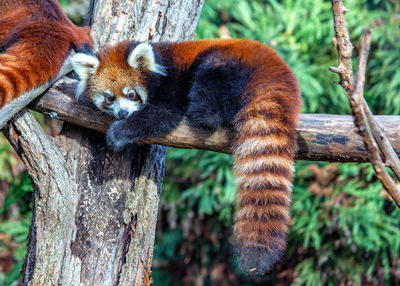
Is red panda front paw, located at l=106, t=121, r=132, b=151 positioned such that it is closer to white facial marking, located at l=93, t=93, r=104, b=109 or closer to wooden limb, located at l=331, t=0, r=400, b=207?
white facial marking, located at l=93, t=93, r=104, b=109

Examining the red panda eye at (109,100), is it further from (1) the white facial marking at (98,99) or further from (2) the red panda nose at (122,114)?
(2) the red panda nose at (122,114)

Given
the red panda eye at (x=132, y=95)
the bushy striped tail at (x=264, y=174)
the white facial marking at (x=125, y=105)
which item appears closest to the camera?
the bushy striped tail at (x=264, y=174)

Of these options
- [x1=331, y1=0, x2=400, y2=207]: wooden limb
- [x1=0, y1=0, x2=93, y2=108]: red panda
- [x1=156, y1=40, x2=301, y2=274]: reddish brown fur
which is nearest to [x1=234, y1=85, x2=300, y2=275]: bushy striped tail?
[x1=156, y1=40, x2=301, y2=274]: reddish brown fur

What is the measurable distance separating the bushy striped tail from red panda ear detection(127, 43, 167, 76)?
618 millimetres

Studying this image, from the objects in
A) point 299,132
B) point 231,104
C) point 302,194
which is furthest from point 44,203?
point 302,194

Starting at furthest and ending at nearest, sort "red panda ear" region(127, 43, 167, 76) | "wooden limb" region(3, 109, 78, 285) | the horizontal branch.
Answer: "red panda ear" region(127, 43, 167, 76)
"wooden limb" region(3, 109, 78, 285)
the horizontal branch

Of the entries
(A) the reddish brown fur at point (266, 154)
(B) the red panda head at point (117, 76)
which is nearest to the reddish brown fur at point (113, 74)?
(B) the red panda head at point (117, 76)

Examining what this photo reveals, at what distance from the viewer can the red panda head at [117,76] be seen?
235 centimetres

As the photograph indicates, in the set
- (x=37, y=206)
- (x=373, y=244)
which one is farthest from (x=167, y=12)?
(x=373, y=244)

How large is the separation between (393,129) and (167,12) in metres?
1.35

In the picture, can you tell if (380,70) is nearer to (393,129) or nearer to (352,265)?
(352,265)

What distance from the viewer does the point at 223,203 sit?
420 cm

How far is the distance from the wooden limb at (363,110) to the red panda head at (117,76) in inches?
44.6

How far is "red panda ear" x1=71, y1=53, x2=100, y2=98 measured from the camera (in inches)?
90.9
